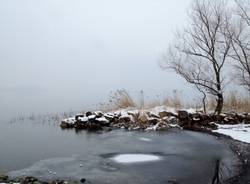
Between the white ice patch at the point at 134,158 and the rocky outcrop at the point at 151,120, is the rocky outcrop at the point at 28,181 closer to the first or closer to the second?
the white ice patch at the point at 134,158

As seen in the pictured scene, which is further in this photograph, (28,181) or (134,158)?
(134,158)

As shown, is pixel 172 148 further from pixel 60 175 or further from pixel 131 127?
pixel 131 127

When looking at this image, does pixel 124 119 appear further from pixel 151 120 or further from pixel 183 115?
pixel 183 115

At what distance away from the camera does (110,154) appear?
10.3 meters

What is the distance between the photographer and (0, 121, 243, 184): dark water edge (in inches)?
311

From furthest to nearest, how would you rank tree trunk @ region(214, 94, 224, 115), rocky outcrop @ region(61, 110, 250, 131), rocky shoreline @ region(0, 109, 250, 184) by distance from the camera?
1. tree trunk @ region(214, 94, 224, 115)
2. rocky outcrop @ region(61, 110, 250, 131)
3. rocky shoreline @ region(0, 109, 250, 184)

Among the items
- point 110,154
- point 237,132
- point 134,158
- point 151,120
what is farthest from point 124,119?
point 134,158

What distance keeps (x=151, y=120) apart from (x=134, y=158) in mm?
6971

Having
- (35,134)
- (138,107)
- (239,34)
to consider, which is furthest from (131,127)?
(239,34)

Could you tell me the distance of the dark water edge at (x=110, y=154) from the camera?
26.0ft

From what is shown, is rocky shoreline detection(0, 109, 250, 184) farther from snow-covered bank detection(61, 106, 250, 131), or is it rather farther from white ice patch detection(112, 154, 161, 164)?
white ice patch detection(112, 154, 161, 164)

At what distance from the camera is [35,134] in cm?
1492

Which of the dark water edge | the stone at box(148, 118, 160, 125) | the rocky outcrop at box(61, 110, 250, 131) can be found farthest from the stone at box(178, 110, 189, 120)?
the dark water edge

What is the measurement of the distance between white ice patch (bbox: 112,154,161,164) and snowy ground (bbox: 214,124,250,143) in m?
3.69
